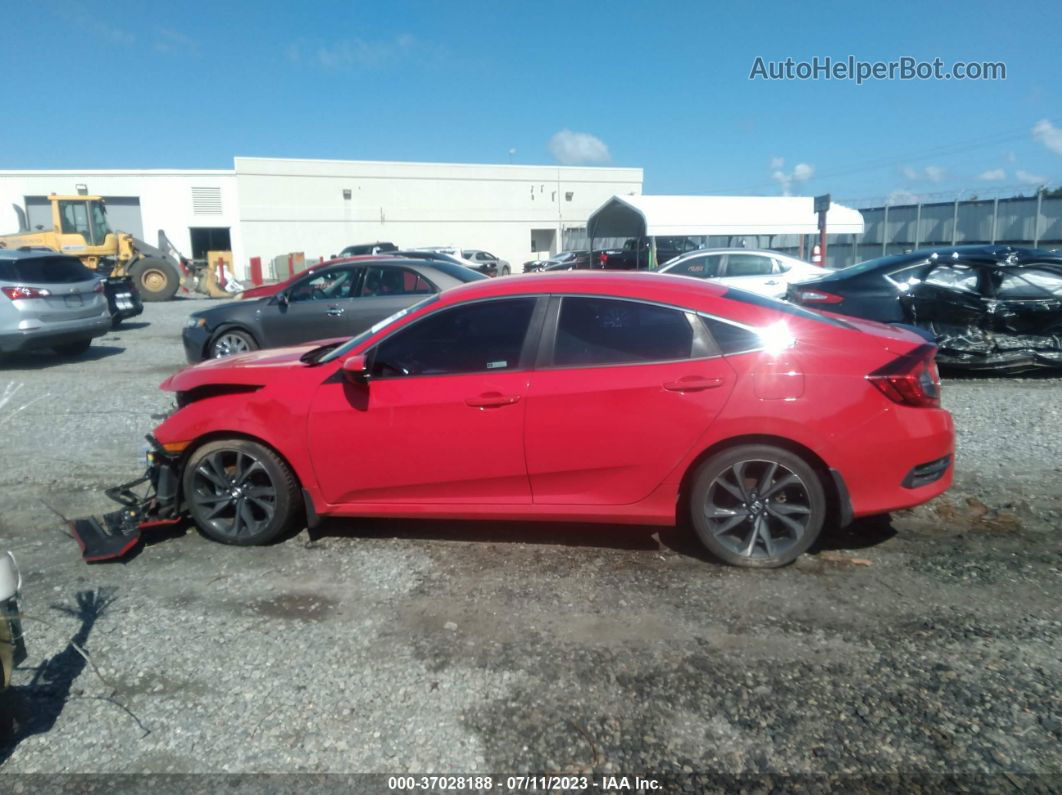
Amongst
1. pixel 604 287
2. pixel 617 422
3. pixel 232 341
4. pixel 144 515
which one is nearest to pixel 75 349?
pixel 232 341

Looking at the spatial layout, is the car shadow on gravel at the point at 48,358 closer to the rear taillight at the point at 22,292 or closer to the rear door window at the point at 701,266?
the rear taillight at the point at 22,292

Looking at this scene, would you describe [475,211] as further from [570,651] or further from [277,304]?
[570,651]

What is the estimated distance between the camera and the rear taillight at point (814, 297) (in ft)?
30.2

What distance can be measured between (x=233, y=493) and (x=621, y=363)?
92.6 inches

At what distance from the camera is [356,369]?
426 centimetres

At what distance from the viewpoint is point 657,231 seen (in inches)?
993

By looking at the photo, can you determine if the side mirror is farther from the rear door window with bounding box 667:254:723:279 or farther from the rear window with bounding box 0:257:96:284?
the rear door window with bounding box 667:254:723:279

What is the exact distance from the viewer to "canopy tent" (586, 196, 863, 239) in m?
25.6

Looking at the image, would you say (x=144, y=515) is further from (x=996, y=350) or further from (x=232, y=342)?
(x=996, y=350)

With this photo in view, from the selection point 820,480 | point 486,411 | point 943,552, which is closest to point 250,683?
point 486,411

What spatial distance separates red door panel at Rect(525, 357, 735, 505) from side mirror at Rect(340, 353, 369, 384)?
925 mm

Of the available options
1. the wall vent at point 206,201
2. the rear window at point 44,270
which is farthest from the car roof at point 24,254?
the wall vent at point 206,201

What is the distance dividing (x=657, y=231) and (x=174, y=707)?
932 inches

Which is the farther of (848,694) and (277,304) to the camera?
(277,304)
